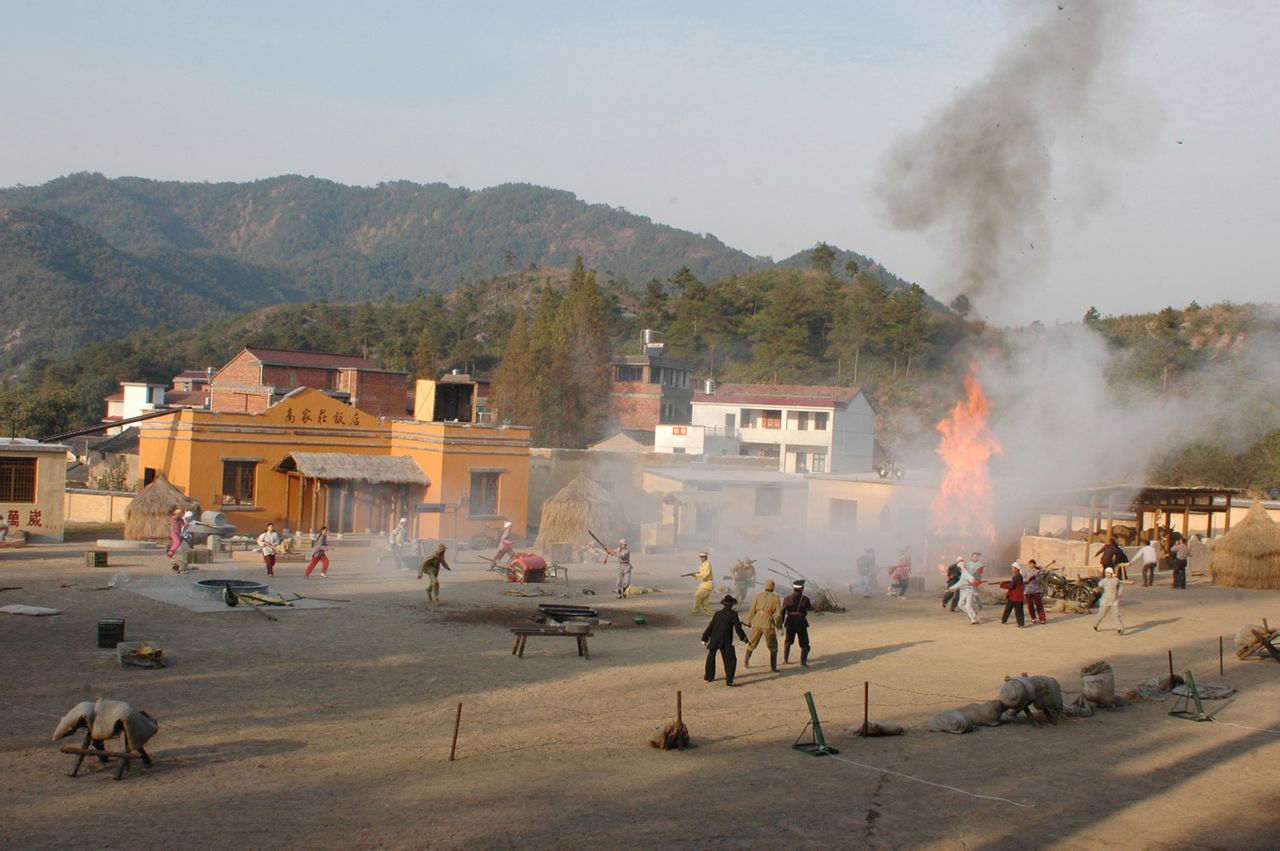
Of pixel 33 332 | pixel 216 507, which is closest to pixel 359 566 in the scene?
pixel 216 507

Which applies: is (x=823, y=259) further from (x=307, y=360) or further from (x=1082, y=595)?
(x=1082, y=595)

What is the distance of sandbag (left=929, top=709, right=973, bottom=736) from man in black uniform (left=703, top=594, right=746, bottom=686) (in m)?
2.87

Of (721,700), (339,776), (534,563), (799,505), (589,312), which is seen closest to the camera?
(339,776)

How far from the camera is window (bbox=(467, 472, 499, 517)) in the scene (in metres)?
37.9

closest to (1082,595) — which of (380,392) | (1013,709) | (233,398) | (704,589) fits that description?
(704,589)

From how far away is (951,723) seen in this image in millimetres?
14000

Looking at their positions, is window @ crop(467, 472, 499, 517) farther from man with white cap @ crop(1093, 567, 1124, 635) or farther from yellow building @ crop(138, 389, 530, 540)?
man with white cap @ crop(1093, 567, 1124, 635)

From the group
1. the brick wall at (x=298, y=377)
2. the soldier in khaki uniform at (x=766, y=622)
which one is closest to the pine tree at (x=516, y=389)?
the brick wall at (x=298, y=377)

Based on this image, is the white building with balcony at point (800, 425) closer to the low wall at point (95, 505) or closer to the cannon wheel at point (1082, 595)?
the low wall at point (95, 505)

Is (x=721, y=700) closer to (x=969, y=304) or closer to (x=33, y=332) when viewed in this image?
(x=969, y=304)

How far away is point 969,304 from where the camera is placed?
3428 cm

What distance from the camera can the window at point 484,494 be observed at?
37938mm

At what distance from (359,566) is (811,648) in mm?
14171

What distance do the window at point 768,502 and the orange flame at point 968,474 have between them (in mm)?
11410
